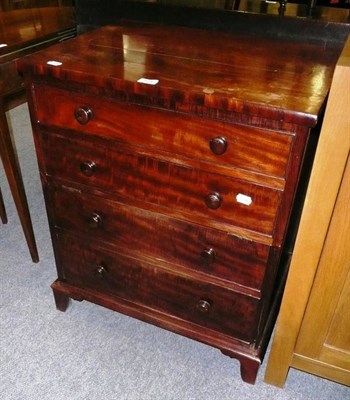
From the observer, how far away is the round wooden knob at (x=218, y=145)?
2.75 feet

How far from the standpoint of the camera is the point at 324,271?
95 centimetres

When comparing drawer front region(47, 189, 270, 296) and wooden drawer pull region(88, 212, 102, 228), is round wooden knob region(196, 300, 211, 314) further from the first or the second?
wooden drawer pull region(88, 212, 102, 228)

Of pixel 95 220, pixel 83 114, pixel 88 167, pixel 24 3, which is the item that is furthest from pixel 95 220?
pixel 24 3

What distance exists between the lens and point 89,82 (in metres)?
0.88

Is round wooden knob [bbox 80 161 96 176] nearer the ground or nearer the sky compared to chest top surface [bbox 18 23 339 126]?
nearer the ground

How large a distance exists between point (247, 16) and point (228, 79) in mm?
440

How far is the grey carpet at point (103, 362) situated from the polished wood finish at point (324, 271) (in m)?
0.12

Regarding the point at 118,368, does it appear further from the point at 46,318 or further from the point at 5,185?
the point at 5,185

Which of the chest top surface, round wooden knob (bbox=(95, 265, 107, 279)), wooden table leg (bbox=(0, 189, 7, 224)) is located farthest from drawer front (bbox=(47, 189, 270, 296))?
wooden table leg (bbox=(0, 189, 7, 224))

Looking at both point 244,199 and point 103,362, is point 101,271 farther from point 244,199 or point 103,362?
point 244,199

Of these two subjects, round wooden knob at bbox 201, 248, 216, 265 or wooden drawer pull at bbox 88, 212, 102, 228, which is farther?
wooden drawer pull at bbox 88, 212, 102, 228

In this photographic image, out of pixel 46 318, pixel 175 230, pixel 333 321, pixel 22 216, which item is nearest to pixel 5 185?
pixel 22 216

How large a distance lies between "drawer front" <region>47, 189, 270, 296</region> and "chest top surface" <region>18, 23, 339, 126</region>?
0.32 m

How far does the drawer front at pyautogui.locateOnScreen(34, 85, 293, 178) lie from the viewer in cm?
82
